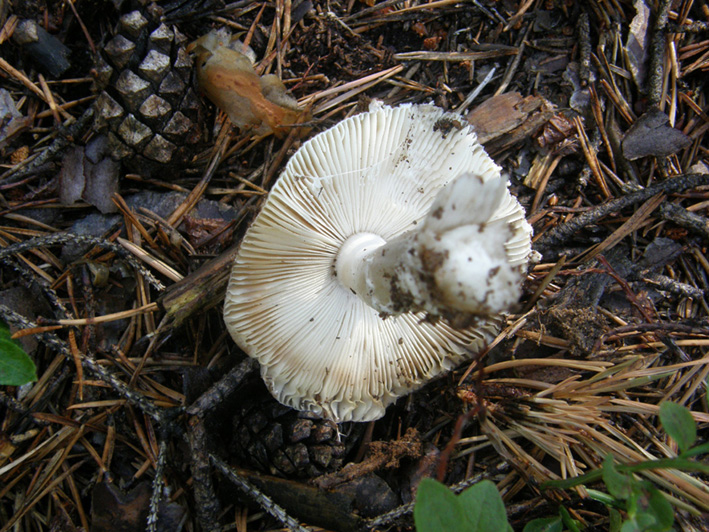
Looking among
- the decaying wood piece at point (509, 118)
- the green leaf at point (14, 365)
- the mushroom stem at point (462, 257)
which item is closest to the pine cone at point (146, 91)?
A: the green leaf at point (14, 365)

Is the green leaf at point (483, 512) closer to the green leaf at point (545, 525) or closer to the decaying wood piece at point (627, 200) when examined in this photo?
the green leaf at point (545, 525)

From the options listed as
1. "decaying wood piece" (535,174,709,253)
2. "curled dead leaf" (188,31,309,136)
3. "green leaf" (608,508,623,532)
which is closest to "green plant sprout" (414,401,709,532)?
"green leaf" (608,508,623,532)

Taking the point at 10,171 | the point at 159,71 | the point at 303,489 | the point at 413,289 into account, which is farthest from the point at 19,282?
the point at 413,289

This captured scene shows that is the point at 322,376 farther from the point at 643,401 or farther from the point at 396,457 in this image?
the point at 643,401

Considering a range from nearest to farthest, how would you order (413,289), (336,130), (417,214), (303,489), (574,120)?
(413,289) < (336,130) < (303,489) < (417,214) < (574,120)

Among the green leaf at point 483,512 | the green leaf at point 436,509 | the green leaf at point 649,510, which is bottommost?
the green leaf at point 649,510

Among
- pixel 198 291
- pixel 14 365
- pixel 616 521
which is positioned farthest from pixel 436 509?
pixel 14 365

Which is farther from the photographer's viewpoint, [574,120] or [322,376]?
[574,120]

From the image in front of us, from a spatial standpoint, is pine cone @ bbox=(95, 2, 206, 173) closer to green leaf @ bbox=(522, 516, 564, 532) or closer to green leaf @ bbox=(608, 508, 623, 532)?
green leaf @ bbox=(522, 516, 564, 532)
